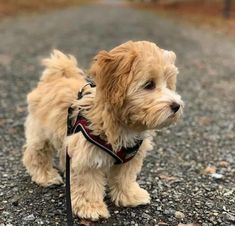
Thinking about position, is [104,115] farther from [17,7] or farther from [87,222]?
[17,7]

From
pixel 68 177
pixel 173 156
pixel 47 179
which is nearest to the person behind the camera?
pixel 68 177

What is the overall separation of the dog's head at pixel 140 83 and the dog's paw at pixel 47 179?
1.63m

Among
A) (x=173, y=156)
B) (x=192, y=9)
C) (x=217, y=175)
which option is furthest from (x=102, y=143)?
(x=192, y=9)

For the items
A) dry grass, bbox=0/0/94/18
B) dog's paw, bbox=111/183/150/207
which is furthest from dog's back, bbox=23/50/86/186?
dry grass, bbox=0/0/94/18

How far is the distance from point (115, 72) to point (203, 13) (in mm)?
30847

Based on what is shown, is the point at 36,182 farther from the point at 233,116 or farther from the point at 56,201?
the point at 233,116

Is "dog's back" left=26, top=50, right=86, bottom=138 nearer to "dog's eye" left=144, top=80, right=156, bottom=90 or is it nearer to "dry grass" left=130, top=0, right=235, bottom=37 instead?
"dog's eye" left=144, top=80, right=156, bottom=90

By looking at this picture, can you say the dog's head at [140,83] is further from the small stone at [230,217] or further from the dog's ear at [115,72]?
the small stone at [230,217]

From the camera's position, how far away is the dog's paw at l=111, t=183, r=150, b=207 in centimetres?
486

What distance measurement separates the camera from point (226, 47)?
59.3 feet

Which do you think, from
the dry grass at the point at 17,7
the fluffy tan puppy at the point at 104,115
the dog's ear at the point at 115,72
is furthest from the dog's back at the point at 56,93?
the dry grass at the point at 17,7

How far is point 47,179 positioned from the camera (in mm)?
5293

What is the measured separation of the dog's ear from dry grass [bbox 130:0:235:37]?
1852cm

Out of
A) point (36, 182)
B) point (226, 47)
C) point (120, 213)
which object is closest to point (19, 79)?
point (36, 182)
